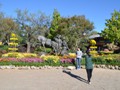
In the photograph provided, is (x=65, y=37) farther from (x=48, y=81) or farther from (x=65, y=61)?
(x=48, y=81)

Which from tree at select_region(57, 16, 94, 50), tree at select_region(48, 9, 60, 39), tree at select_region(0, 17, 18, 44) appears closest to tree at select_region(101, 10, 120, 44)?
tree at select_region(57, 16, 94, 50)

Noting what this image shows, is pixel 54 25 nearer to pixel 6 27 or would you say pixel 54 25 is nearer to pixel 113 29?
pixel 6 27

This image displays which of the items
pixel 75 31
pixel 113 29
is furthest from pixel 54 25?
pixel 113 29

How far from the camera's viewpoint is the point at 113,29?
37656 mm

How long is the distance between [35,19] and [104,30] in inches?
406

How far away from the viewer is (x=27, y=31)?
40.9 meters

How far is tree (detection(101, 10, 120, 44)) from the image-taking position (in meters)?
37.3

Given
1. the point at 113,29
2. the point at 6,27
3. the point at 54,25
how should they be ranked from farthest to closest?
the point at 54,25 → the point at 6,27 → the point at 113,29

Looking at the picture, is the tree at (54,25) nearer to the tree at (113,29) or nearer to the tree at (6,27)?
the tree at (6,27)

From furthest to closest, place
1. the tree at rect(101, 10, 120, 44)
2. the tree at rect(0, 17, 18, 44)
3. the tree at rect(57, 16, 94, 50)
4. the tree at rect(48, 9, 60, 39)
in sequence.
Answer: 1. the tree at rect(48, 9, 60, 39)
2. the tree at rect(0, 17, 18, 44)
3. the tree at rect(57, 16, 94, 50)
4. the tree at rect(101, 10, 120, 44)

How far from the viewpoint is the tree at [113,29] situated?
122ft

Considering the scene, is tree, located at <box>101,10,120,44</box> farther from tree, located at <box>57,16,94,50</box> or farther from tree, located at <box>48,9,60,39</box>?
tree, located at <box>48,9,60,39</box>

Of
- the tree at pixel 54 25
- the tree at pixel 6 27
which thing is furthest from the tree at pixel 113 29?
the tree at pixel 6 27

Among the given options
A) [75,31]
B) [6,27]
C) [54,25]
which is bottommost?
[75,31]
